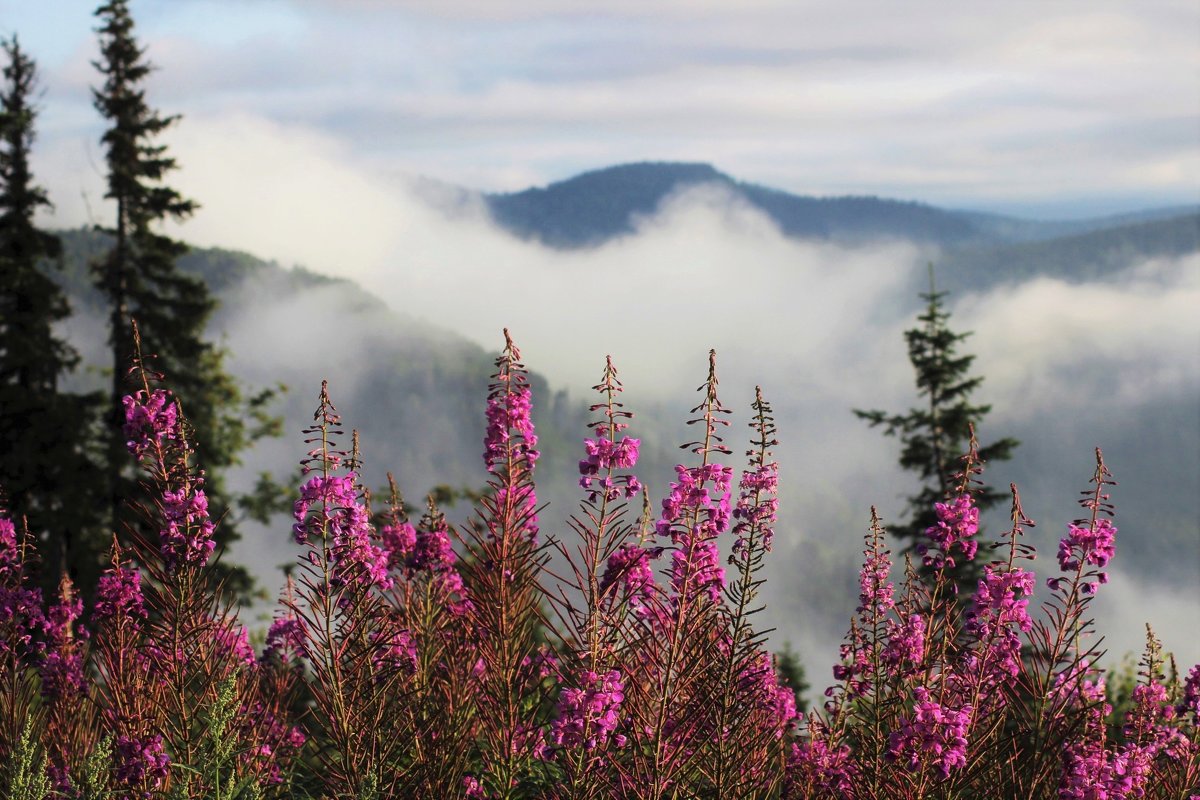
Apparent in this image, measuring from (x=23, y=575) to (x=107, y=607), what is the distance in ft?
3.17

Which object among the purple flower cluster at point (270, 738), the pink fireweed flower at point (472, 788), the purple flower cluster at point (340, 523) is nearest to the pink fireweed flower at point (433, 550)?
the purple flower cluster at point (270, 738)

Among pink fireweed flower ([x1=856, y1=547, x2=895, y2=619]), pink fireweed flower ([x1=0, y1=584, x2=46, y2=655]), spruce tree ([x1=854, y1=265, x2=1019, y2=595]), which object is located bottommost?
spruce tree ([x1=854, y1=265, x2=1019, y2=595])

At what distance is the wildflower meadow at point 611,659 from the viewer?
5891mm

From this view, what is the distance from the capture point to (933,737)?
5.82m

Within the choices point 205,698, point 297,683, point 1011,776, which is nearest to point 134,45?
point 297,683

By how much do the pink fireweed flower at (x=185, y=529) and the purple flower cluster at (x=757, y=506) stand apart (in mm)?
2899

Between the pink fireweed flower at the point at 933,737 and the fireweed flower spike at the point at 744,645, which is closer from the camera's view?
the pink fireweed flower at the point at 933,737

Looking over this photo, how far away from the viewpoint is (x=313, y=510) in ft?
21.0

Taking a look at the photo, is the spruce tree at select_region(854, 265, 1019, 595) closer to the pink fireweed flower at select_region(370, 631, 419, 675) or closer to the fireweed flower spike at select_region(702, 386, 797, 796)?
the pink fireweed flower at select_region(370, 631, 419, 675)

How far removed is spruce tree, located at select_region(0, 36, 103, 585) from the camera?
1310 inches

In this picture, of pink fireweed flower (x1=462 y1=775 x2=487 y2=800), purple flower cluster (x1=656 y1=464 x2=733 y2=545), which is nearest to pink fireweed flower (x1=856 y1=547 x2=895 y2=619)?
purple flower cluster (x1=656 y1=464 x2=733 y2=545)

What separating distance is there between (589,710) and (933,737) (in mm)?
1715

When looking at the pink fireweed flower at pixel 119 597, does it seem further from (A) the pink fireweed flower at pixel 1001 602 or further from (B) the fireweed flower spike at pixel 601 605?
(A) the pink fireweed flower at pixel 1001 602

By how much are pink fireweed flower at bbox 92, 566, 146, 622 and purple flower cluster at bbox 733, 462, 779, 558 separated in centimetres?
383
